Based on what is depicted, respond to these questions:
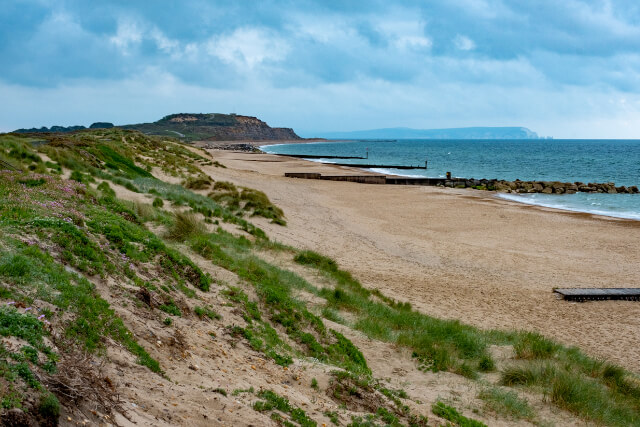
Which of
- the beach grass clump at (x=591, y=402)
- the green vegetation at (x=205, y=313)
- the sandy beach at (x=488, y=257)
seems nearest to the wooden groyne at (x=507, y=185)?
the sandy beach at (x=488, y=257)

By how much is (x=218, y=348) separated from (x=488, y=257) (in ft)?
48.4

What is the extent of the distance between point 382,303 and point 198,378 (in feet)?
23.4

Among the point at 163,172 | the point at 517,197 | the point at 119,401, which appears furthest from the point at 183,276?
the point at 517,197

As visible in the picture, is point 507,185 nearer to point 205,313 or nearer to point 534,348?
point 534,348

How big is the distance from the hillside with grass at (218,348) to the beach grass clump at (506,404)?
3 cm

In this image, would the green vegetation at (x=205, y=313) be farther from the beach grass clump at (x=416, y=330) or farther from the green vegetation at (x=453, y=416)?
the green vegetation at (x=453, y=416)

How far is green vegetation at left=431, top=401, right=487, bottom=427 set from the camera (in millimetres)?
6102

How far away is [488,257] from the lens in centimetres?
1902

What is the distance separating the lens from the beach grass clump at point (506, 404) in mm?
6823

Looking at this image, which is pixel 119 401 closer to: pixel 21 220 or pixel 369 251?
pixel 21 220

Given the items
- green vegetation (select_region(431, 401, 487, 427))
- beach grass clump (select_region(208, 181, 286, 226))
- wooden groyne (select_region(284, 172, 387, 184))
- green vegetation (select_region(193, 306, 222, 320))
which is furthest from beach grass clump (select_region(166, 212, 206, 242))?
wooden groyne (select_region(284, 172, 387, 184))

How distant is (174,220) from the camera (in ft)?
43.3

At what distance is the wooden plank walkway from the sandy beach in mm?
311

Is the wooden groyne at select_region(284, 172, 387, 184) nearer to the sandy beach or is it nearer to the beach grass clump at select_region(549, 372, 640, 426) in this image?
the sandy beach
